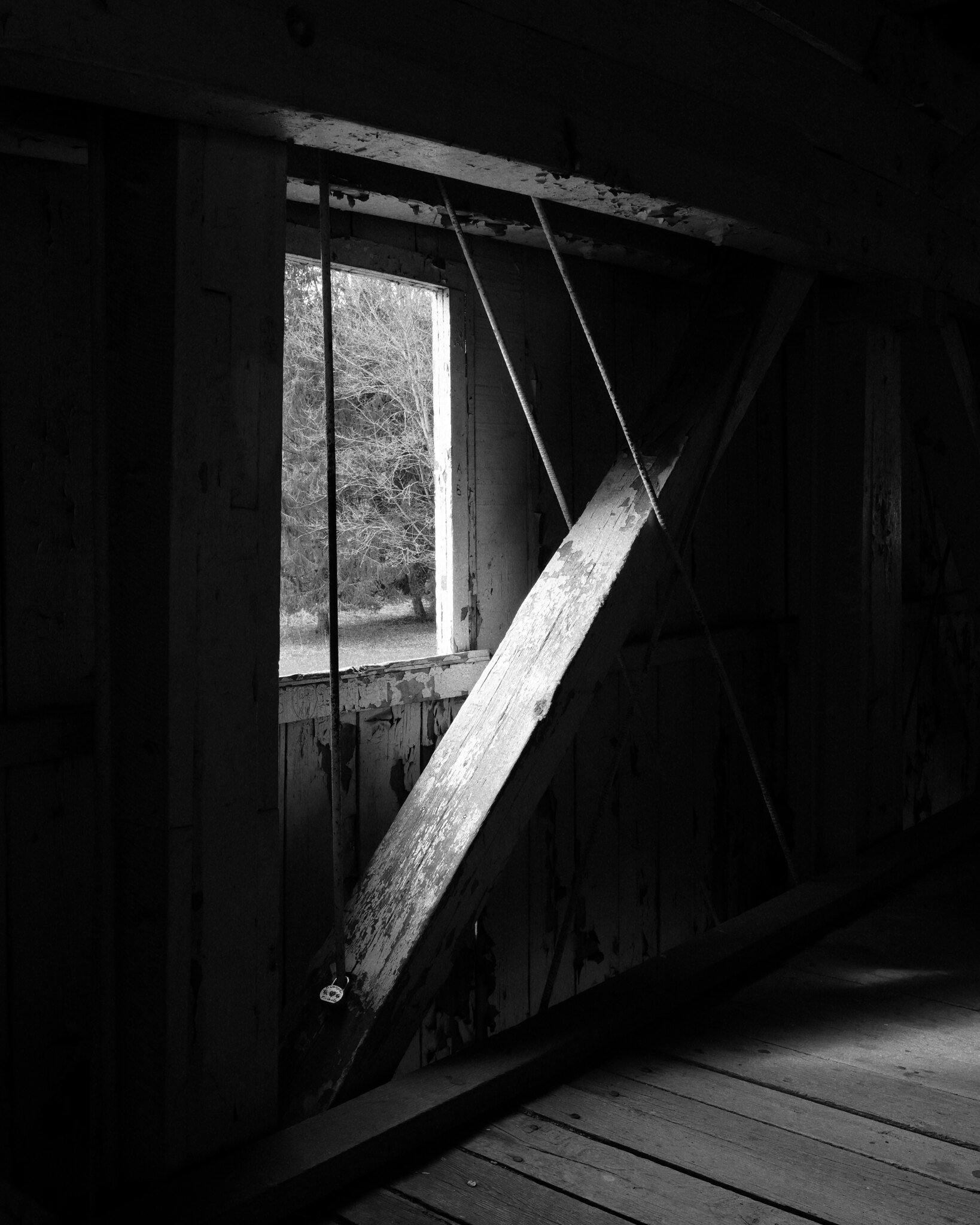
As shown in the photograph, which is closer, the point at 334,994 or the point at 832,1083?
the point at 334,994

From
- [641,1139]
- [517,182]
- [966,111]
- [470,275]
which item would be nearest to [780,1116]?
[641,1139]

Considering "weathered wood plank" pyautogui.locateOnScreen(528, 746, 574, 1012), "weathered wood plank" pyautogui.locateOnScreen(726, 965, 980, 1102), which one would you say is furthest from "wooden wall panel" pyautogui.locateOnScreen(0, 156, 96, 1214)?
"weathered wood plank" pyautogui.locateOnScreen(528, 746, 574, 1012)

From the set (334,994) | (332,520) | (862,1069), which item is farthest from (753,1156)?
(332,520)

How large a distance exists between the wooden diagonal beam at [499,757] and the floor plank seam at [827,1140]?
41 centimetres

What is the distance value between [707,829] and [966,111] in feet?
7.24

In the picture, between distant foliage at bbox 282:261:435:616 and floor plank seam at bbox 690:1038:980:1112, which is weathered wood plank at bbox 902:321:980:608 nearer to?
distant foliage at bbox 282:261:435:616

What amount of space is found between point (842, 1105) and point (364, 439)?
5.86 ft

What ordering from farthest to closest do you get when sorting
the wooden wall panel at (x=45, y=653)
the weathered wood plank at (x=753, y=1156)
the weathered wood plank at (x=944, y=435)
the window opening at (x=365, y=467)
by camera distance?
the weathered wood plank at (x=944, y=435) < the window opening at (x=365, y=467) < the wooden wall panel at (x=45, y=653) < the weathered wood plank at (x=753, y=1156)

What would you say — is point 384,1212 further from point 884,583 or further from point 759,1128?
point 884,583

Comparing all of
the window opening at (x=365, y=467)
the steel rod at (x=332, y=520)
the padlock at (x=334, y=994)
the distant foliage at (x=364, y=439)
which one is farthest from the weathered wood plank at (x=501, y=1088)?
the distant foliage at (x=364, y=439)

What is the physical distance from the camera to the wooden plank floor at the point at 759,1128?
5.40 feet

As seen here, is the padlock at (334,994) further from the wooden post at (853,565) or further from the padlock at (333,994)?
the wooden post at (853,565)

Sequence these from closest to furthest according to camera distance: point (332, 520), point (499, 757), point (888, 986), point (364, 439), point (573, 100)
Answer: point (332, 520), point (573, 100), point (499, 757), point (888, 986), point (364, 439)

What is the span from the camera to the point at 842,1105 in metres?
1.94
